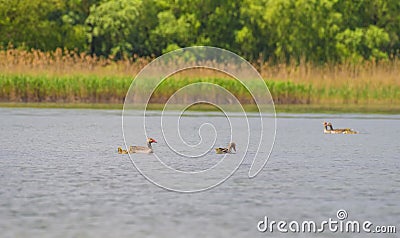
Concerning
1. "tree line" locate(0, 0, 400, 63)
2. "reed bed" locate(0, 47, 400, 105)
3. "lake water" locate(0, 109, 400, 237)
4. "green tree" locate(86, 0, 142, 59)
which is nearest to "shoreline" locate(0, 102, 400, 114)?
"reed bed" locate(0, 47, 400, 105)

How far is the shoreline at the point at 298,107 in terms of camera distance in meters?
29.4

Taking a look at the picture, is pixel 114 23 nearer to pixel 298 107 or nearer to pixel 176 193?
pixel 298 107

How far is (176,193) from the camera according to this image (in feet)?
40.5

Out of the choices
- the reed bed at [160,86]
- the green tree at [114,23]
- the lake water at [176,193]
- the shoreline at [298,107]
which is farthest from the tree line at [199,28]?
the lake water at [176,193]

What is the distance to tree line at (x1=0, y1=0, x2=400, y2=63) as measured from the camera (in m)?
43.2

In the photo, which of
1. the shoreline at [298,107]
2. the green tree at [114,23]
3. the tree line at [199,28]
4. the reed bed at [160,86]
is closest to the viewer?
the shoreline at [298,107]

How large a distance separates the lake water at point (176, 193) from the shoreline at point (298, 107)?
892 cm

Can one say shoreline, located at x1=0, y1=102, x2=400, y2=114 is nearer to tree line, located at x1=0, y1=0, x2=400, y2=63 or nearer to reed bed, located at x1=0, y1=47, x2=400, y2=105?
reed bed, located at x1=0, y1=47, x2=400, y2=105

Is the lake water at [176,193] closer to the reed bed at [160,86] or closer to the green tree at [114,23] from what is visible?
the reed bed at [160,86]

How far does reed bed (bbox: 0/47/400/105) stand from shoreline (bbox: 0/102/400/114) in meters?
0.34

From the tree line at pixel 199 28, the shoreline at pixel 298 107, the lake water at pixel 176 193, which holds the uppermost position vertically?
the tree line at pixel 199 28

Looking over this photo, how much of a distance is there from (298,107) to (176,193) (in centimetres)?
1906

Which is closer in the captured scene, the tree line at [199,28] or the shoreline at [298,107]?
the shoreline at [298,107]

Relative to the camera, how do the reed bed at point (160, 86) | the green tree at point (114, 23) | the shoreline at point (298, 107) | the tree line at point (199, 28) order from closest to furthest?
the shoreline at point (298, 107), the reed bed at point (160, 86), the tree line at point (199, 28), the green tree at point (114, 23)
